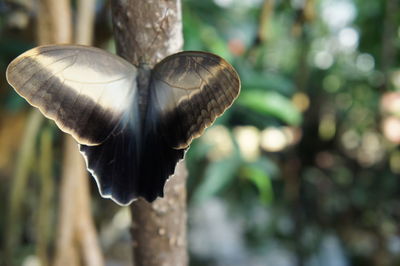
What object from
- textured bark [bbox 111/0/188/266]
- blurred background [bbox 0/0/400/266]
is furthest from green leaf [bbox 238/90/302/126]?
textured bark [bbox 111/0/188/266]

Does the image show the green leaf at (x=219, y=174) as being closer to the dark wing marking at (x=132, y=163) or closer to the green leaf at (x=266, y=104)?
the green leaf at (x=266, y=104)

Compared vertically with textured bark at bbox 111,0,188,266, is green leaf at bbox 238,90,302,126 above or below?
below

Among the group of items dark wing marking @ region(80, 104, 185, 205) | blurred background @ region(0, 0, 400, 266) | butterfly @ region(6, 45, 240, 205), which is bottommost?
blurred background @ region(0, 0, 400, 266)

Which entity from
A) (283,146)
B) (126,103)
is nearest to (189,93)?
(126,103)

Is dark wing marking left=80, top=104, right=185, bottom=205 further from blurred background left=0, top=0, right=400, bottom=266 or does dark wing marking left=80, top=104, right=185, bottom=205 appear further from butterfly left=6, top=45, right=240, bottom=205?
blurred background left=0, top=0, right=400, bottom=266

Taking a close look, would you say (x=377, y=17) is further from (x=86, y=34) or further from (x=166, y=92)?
(x=166, y=92)

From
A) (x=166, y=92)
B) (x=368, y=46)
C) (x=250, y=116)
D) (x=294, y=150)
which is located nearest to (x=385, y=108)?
(x=368, y=46)

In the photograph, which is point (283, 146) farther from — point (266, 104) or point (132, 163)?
point (132, 163)
